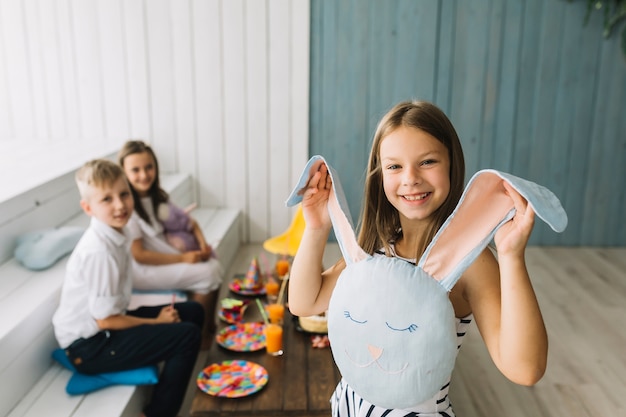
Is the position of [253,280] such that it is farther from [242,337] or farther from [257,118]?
[257,118]

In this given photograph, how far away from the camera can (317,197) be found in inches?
47.4

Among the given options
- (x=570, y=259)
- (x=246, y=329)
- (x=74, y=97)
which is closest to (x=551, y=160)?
(x=570, y=259)

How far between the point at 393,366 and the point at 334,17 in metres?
3.44

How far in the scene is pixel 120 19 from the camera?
4148mm

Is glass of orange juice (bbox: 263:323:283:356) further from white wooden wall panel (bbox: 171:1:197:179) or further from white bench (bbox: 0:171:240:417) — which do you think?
white wooden wall panel (bbox: 171:1:197:179)

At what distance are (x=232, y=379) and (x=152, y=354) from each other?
0.37 m

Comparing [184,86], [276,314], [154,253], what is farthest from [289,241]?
[184,86]

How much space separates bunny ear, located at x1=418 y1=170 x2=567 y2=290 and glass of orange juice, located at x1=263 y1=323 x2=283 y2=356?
3.74 feet

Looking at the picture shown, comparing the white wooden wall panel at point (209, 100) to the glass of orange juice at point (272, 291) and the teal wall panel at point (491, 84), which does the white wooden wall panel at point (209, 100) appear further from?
the glass of orange juice at point (272, 291)

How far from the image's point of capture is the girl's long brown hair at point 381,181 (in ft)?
3.81

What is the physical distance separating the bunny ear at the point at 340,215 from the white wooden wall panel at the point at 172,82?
3.16 m

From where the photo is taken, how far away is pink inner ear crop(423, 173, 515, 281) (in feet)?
3.27

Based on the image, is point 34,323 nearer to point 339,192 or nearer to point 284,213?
point 339,192

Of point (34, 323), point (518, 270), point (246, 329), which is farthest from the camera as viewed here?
point (246, 329)
